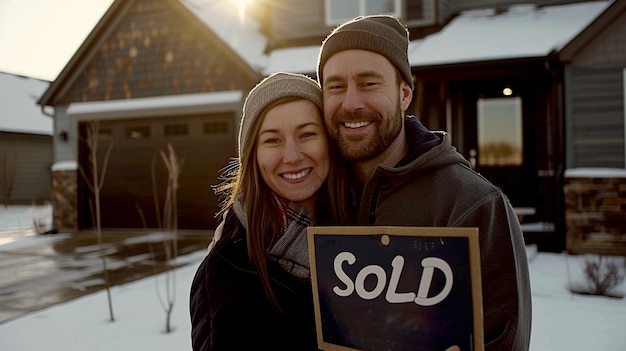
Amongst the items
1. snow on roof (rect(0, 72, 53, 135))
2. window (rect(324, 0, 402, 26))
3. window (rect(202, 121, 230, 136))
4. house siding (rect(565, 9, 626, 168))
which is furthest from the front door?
snow on roof (rect(0, 72, 53, 135))

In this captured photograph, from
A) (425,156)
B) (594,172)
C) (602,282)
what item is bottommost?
(602,282)

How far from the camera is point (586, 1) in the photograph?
980 cm

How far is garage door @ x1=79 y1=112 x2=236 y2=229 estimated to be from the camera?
11.2 m

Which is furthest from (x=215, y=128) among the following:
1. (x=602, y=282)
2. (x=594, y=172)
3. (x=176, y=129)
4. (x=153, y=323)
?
(x=602, y=282)

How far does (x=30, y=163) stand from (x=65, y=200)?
283 inches

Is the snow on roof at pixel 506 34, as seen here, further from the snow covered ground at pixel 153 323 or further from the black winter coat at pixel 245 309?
the black winter coat at pixel 245 309

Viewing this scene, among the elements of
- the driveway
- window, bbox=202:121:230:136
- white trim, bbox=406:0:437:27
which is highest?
white trim, bbox=406:0:437:27

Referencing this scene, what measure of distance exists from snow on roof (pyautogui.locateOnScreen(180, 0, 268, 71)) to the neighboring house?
544 cm

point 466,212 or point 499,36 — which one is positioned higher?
point 499,36

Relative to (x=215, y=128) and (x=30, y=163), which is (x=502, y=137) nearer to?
(x=215, y=128)

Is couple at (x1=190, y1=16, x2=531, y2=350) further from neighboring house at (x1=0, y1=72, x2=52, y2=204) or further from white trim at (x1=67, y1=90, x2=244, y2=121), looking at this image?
neighboring house at (x1=0, y1=72, x2=52, y2=204)

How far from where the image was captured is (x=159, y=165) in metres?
11.8

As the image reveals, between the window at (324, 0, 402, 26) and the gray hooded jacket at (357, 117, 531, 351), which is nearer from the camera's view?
the gray hooded jacket at (357, 117, 531, 351)

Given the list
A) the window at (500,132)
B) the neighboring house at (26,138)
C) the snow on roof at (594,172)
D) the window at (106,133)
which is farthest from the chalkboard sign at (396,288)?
the neighboring house at (26,138)
